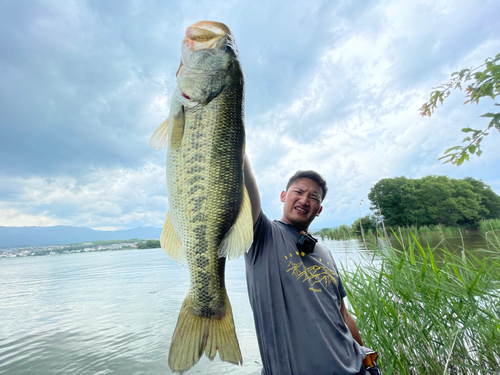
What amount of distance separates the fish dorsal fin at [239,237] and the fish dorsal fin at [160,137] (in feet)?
1.98

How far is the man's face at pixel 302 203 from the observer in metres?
2.46

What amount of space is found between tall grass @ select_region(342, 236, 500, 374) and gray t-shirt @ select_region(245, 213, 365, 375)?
Result: 123cm

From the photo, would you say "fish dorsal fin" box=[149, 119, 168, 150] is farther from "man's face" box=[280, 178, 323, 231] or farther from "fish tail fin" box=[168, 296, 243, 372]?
"man's face" box=[280, 178, 323, 231]

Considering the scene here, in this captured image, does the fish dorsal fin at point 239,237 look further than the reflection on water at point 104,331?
No

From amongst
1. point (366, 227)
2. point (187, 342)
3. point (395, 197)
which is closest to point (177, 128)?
point (187, 342)

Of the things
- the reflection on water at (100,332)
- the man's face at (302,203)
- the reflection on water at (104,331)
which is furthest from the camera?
the reflection on water at (100,332)

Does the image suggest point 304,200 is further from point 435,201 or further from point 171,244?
point 435,201

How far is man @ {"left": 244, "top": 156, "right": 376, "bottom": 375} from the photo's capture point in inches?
68.2

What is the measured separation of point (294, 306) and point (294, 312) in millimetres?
39

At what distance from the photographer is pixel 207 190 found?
4.57 feet

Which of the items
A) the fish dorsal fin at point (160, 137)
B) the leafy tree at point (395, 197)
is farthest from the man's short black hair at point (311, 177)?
the leafy tree at point (395, 197)

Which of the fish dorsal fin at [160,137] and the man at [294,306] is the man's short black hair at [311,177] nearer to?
the man at [294,306]

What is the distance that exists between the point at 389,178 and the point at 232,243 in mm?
55660

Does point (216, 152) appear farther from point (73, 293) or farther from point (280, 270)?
point (73, 293)
